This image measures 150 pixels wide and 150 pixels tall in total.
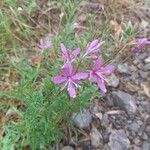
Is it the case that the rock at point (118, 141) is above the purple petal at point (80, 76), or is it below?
below

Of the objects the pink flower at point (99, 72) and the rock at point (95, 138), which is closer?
the pink flower at point (99, 72)

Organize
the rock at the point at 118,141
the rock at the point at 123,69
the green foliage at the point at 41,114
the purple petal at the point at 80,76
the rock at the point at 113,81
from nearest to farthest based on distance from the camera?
the purple petal at the point at 80,76
the green foliage at the point at 41,114
the rock at the point at 118,141
the rock at the point at 113,81
the rock at the point at 123,69

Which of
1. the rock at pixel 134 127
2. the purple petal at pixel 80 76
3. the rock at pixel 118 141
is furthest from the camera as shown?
the rock at pixel 134 127

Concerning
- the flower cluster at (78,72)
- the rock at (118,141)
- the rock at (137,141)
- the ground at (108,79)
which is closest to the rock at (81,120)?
the ground at (108,79)

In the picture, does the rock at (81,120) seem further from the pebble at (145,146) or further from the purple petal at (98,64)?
the purple petal at (98,64)

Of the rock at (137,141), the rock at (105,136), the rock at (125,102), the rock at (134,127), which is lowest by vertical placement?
the rock at (137,141)

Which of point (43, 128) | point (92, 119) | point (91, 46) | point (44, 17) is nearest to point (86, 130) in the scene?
point (92, 119)
